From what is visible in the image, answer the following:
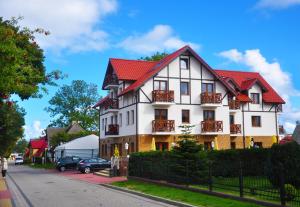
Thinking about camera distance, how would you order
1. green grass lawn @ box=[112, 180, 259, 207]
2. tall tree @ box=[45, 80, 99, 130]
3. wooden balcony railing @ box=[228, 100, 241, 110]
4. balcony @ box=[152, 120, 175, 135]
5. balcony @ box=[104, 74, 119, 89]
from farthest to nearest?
tall tree @ box=[45, 80, 99, 130] → wooden balcony railing @ box=[228, 100, 241, 110] → balcony @ box=[104, 74, 119, 89] → balcony @ box=[152, 120, 175, 135] → green grass lawn @ box=[112, 180, 259, 207]

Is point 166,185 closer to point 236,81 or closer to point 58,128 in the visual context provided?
point 236,81

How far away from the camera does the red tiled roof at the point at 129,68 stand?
42.6 m

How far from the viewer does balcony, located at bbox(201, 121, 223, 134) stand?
135 ft

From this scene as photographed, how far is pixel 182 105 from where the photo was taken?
135 ft

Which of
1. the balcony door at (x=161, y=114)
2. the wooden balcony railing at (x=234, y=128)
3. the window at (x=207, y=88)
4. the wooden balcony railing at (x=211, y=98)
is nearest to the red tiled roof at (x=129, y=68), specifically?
the balcony door at (x=161, y=114)

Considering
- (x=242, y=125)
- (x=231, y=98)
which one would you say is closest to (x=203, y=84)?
(x=231, y=98)

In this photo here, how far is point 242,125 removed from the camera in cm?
4631

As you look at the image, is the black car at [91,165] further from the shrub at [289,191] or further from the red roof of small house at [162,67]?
the shrub at [289,191]

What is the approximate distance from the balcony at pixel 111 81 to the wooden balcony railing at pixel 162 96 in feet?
19.1

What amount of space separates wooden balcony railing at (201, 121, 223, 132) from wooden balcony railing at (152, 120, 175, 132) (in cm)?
331

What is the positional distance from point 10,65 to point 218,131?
3352cm

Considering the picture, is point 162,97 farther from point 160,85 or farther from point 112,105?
point 112,105

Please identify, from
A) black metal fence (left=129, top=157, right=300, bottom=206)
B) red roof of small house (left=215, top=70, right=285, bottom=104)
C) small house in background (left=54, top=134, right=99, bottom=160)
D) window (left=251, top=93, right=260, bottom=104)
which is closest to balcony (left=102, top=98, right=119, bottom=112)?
small house in background (left=54, top=134, right=99, bottom=160)

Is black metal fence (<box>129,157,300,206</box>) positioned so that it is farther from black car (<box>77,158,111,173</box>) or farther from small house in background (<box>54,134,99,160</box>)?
small house in background (<box>54,134,99,160</box>)
